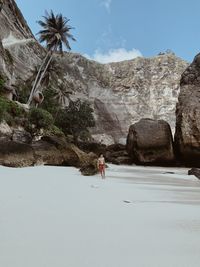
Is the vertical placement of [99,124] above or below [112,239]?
above

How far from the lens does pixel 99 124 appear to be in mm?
51281

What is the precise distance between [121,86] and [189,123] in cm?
3718

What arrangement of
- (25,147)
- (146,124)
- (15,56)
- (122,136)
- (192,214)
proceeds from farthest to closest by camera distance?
(122,136)
(15,56)
(146,124)
(25,147)
(192,214)

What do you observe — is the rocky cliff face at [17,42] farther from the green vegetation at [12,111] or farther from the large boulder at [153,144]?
the large boulder at [153,144]

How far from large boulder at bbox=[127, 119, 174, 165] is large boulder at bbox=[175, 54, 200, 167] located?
0.87 m

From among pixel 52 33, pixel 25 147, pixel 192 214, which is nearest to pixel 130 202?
pixel 192 214

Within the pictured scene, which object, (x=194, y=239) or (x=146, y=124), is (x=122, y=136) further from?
(x=194, y=239)

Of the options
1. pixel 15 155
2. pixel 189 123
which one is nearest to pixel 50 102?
pixel 189 123

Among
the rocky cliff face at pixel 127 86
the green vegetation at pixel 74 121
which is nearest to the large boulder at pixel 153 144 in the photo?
the green vegetation at pixel 74 121

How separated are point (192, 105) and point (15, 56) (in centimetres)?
3028

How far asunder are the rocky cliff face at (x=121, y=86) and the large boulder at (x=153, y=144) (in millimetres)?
24615

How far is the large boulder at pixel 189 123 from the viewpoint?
21.0 meters

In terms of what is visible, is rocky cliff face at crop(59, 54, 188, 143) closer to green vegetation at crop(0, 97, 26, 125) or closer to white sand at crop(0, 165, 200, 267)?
green vegetation at crop(0, 97, 26, 125)

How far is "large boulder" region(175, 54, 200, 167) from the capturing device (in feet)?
69.1
